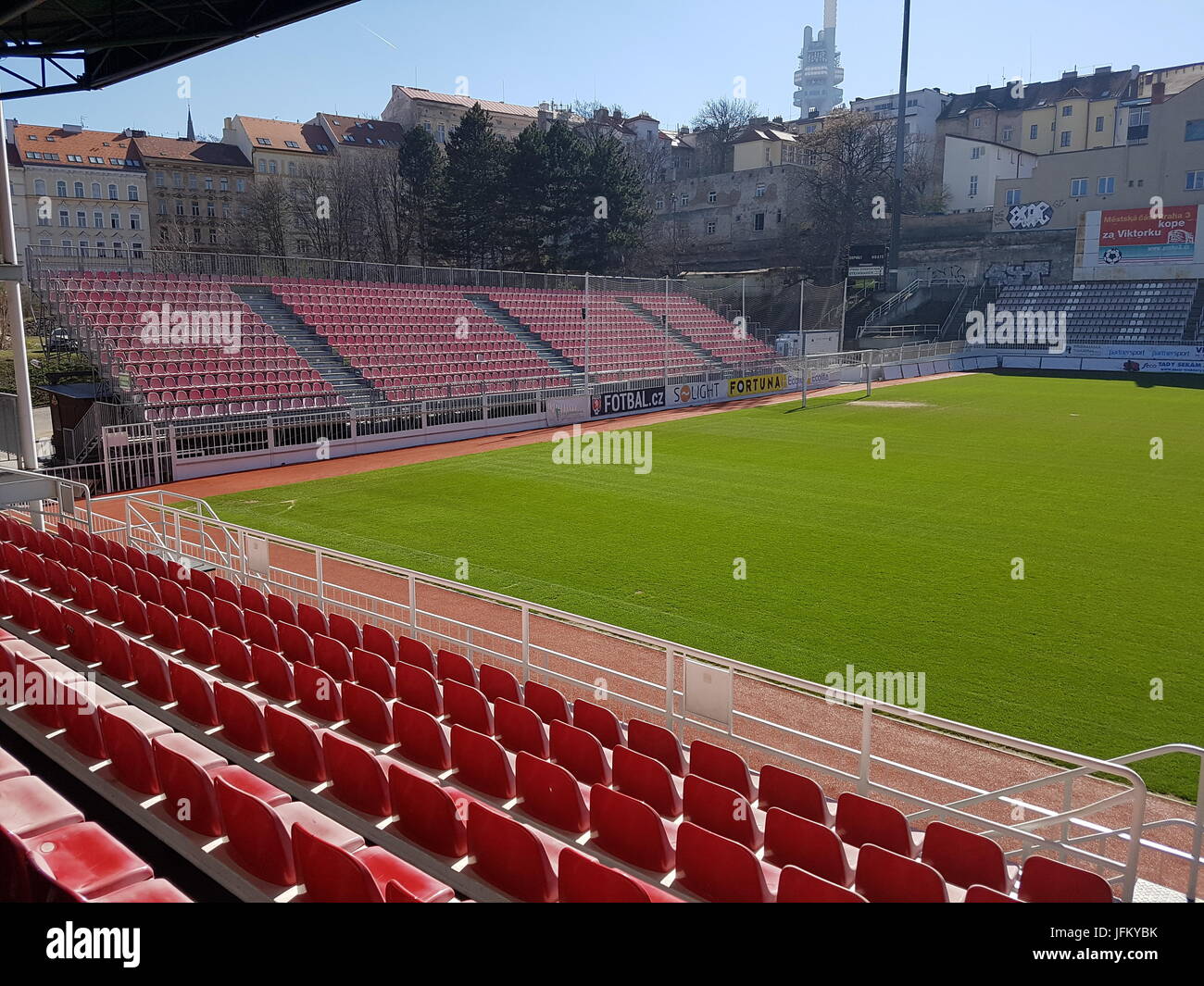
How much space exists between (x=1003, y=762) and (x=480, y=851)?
5.56 meters

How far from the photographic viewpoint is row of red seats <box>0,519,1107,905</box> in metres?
5.73

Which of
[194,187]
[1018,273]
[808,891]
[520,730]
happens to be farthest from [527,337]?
[194,187]

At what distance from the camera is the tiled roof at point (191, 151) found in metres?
76.8

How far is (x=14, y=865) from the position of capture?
15.0ft

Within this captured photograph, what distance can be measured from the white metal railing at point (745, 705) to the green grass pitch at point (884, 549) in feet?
2.46

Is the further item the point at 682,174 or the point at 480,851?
the point at 682,174

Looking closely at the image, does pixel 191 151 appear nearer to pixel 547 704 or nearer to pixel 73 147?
pixel 73 147

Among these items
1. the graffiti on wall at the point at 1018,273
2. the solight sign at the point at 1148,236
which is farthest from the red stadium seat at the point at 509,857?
the graffiti on wall at the point at 1018,273

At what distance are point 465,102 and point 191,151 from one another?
2922 cm

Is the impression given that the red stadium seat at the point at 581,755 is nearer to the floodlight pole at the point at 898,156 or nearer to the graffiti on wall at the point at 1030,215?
the floodlight pole at the point at 898,156
